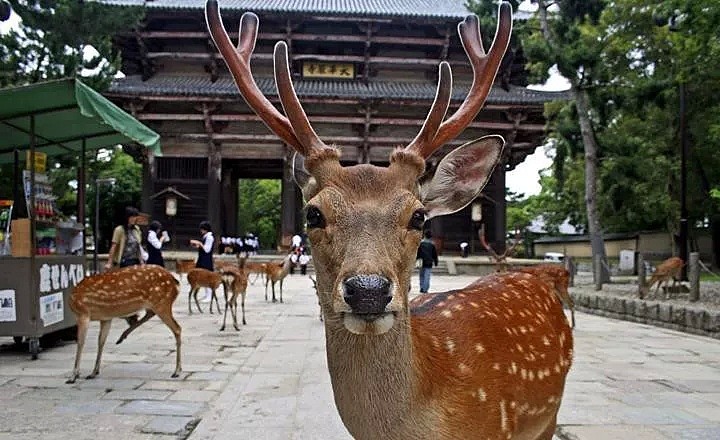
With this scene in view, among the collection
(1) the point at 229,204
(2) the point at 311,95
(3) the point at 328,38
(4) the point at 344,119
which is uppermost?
(3) the point at 328,38

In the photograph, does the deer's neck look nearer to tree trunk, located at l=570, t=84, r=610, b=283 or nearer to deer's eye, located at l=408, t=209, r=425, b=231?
deer's eye, located at l=408, t=209, r=425, b=231

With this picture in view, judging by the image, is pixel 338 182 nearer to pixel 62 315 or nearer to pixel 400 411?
pixel 400 411

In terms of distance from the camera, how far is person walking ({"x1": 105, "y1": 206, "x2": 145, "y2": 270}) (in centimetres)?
813

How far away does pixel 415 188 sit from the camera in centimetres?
216

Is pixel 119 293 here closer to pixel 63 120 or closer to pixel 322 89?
pixel 63 120

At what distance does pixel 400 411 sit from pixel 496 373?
1.56ft

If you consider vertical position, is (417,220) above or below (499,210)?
below

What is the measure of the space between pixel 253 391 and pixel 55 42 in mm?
11885

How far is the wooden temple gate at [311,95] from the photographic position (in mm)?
22531

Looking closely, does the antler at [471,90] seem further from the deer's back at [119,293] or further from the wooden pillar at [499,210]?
the wooden pillar at [499,210]

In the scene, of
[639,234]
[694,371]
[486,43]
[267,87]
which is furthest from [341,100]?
[694,371]

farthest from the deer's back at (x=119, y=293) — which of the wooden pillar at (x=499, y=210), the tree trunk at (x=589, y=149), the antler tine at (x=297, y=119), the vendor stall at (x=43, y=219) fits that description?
the wooden pillar at (x=499, y=210)

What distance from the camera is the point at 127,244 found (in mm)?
8484

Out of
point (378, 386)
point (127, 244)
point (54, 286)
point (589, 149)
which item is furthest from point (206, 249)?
point (589, 149)
